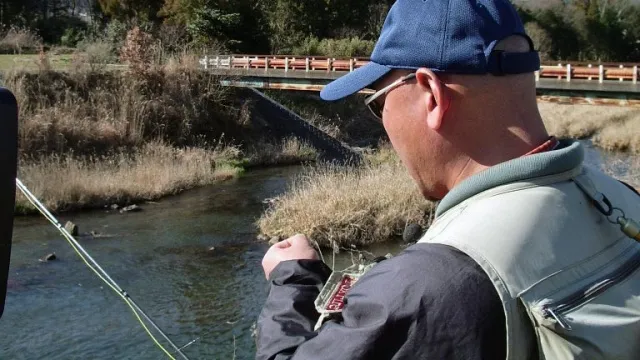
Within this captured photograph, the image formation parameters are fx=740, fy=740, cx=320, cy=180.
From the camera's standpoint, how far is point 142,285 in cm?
960

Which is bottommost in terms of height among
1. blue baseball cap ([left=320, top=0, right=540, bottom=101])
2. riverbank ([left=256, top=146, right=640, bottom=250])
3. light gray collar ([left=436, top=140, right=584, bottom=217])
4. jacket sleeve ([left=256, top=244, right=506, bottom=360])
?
riverbank ([left=256, top=146, right=640, bottom=250])

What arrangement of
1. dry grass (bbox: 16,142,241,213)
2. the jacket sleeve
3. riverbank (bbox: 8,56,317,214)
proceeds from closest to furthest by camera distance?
the jacket sleeve < dry grass (bbox: 16,142,241,213) < riverbank (bbox: 8,56,317,214)

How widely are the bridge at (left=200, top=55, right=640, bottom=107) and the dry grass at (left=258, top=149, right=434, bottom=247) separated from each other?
6.89 ft

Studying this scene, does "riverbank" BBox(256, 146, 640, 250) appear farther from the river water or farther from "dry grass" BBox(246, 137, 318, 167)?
"dry grass" BBox(246, 137, 318, 167)

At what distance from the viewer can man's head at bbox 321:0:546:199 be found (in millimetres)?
1315

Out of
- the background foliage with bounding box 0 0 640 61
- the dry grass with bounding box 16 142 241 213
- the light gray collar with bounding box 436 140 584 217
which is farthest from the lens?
the background foliage with bounding box 0 0 640 61

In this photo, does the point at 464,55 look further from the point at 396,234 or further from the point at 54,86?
the point at 54,86

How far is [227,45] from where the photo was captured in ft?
96.6

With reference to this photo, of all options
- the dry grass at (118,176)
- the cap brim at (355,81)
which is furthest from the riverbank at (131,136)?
the cap brim at (355,81)

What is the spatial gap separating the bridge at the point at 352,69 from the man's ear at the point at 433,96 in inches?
411

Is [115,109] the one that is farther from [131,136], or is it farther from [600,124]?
[600,124]

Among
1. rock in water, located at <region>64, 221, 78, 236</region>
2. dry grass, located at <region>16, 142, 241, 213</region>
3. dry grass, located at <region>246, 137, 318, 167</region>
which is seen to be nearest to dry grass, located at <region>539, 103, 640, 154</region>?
dry grass, located at <region>246, 137, 318, 167</region>

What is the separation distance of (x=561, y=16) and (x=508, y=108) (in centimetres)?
4582

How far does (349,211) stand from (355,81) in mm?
10274
